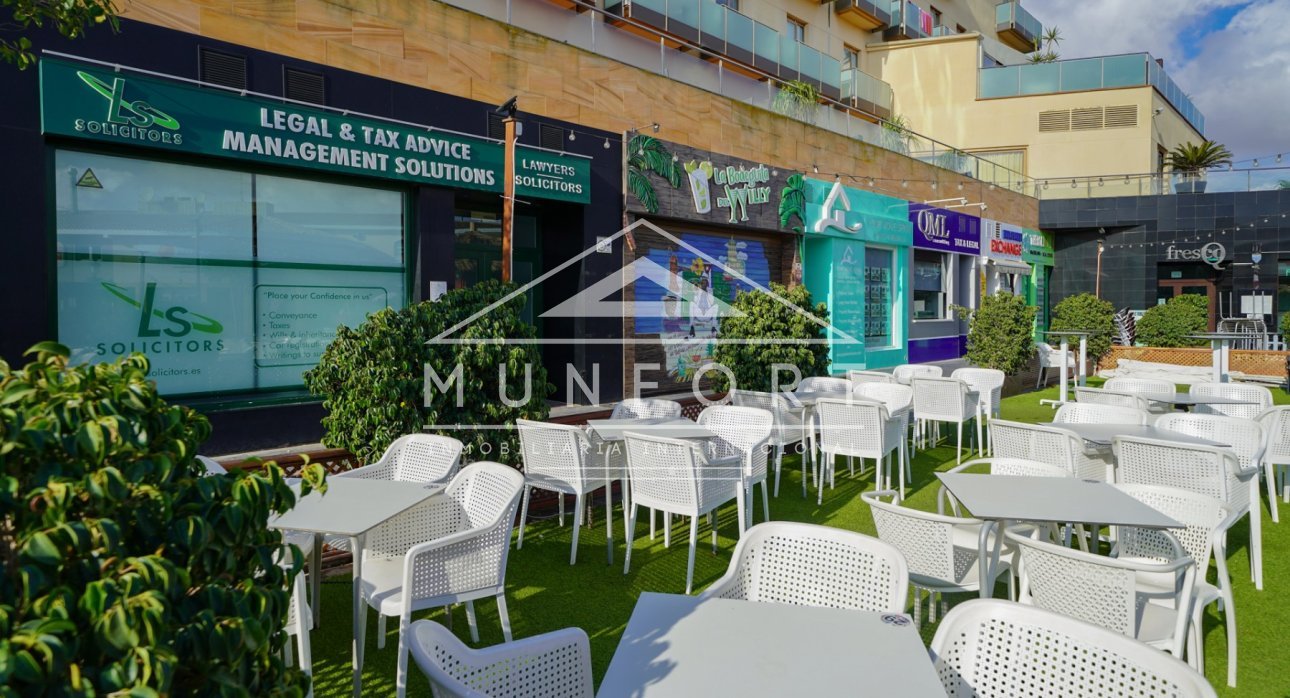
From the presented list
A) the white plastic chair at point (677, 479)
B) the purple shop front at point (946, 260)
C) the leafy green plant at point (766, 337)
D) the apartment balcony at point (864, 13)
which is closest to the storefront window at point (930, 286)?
the purple shop front at point (946, 260)

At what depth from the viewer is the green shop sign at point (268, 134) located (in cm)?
619

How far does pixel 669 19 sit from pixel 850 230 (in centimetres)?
531

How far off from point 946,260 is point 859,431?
44.4 ft

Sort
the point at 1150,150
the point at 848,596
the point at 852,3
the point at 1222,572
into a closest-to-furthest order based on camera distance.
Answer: the point at 848,596 → the point at 1222,572 → the point at 852,3 → the point at 1150,150

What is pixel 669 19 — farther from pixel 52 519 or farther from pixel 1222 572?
pixel 52 519

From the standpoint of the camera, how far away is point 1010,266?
20.9 meters

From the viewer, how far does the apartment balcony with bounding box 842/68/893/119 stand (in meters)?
15.7

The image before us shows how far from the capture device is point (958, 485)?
12.5ft

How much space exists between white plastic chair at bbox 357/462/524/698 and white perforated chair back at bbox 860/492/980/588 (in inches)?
67.3

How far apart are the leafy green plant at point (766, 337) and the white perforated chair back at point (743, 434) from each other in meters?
1.66

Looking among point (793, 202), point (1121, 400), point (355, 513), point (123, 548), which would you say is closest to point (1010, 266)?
point (793, 202)

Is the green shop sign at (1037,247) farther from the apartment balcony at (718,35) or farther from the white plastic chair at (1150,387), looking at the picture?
the white plastic chair at (1150,387)

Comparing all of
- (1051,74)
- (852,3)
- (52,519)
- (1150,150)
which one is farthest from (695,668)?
(1150,150)

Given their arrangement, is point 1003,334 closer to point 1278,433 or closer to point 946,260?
point 946,260
